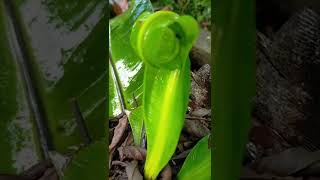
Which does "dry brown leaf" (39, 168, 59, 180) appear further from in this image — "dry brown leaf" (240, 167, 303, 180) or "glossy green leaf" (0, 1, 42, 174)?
"dry brown leaf" (240, 167, 303, 180)

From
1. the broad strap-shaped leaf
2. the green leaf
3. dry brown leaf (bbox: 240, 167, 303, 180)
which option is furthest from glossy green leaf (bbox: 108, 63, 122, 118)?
dry brown leaf (bbox: 240, 167, 303, 180)

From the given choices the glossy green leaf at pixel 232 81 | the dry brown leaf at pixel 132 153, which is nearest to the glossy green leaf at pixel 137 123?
the dry brown leaf at pixel 132 153

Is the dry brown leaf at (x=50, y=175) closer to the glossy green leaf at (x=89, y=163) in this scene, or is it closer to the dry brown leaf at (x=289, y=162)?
the glossy green leaf at (x=89, y=163)

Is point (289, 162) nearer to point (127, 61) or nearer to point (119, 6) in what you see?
point (127, 61)

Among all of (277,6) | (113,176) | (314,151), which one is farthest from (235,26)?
(113,176)

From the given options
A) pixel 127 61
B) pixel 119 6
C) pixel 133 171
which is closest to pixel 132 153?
pixel 133 171

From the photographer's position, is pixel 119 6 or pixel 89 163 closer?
pixel 89 163
